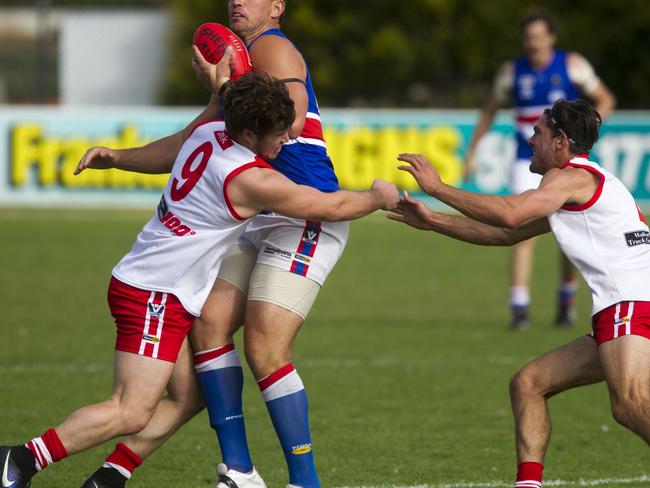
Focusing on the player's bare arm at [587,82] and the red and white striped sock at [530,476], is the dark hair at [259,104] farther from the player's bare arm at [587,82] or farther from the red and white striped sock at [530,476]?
the player's bare arm at [587,82]

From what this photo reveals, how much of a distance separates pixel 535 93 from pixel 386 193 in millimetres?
6026

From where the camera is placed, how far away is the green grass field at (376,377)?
6.42 meters

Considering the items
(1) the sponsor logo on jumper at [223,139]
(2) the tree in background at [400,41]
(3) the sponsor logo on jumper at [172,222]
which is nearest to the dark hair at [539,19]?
(1) the sponsor logo on jumper at [223,139]

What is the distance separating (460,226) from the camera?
5.77 metres

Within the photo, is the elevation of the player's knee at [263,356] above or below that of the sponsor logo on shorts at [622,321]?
below

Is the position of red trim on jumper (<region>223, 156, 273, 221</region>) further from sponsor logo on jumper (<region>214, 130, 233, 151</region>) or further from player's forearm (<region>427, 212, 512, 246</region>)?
player's forearm (<region>427, 212, 512, 246</region>)

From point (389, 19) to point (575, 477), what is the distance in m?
26.9

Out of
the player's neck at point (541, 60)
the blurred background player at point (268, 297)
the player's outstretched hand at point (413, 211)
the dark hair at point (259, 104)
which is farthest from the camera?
the player's neck at point (541, 60)

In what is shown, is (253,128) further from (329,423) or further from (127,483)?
(329,423)

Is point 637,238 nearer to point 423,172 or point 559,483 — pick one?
point 423,172

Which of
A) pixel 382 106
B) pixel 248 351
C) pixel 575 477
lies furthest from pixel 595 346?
pixel 382 106

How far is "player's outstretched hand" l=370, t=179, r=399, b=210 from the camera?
5398 millimetres

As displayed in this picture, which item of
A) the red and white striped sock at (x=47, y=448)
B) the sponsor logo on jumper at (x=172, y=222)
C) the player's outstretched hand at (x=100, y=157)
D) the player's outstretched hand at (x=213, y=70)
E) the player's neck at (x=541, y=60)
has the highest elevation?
the player's neck at (x=541, y=60)

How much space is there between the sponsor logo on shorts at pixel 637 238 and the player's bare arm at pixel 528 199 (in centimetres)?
26
